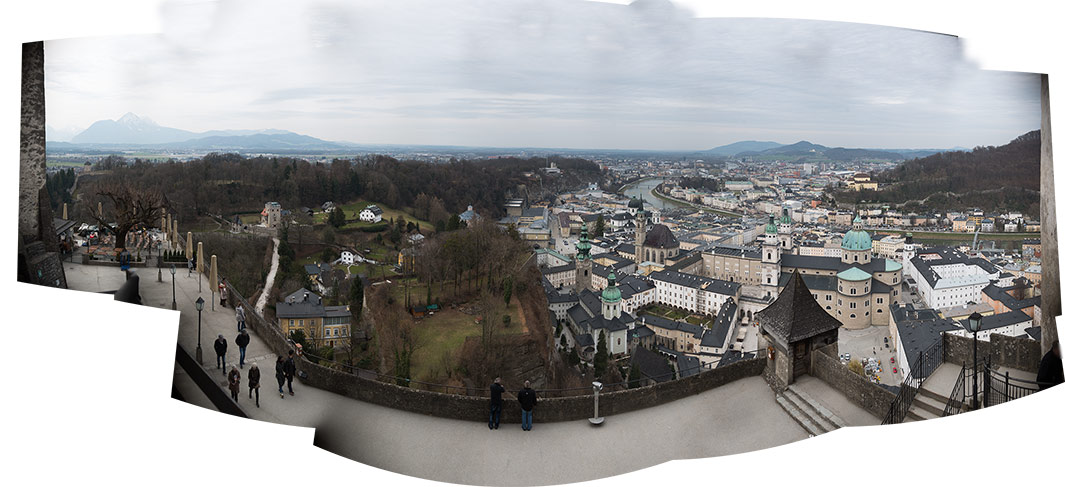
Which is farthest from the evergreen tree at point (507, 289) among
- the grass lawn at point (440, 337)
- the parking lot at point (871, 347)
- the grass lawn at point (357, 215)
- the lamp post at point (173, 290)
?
the parking lot at point (871, 347)

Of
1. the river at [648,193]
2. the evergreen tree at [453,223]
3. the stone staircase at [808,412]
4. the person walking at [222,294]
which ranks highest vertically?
the river at [648,193]

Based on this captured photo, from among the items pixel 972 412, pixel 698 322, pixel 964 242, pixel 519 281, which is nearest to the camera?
pixel 972 412

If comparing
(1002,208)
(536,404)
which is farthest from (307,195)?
Answer: (1002,208)

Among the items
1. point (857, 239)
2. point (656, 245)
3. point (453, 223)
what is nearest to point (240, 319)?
point (453, 223)

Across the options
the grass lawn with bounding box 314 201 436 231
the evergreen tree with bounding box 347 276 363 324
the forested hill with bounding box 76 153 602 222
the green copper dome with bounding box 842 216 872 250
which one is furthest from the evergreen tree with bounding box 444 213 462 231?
the green copper dome with bounding box 842 216 872 250

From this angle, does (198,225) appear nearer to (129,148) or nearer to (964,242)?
(129,148)

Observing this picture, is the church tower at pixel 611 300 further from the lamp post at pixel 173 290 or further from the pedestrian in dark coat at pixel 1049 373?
the lamp post at pixel 173 290
